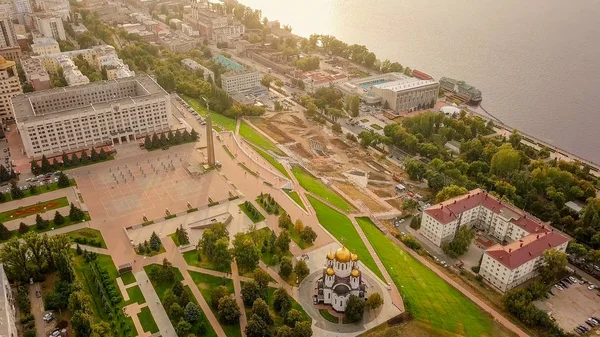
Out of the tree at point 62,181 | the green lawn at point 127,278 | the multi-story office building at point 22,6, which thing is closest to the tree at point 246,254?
the green lawn at point 127,278

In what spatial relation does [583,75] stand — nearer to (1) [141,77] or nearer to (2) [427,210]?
(2) [427,210]

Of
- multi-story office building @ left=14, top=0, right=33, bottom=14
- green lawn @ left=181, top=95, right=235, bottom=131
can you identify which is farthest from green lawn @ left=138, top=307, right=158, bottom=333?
multi-story office building @ left=14, top=0, right=33, bottom=14

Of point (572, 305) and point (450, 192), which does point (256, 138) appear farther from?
point (572, 305)

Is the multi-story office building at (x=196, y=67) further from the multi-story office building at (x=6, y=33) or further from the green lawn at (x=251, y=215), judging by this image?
the green lawn at (x=251, y=215)

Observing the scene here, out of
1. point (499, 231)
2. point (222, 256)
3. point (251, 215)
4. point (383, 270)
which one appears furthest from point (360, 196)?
point (222, 256)

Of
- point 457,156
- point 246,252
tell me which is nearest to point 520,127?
point 457,156
